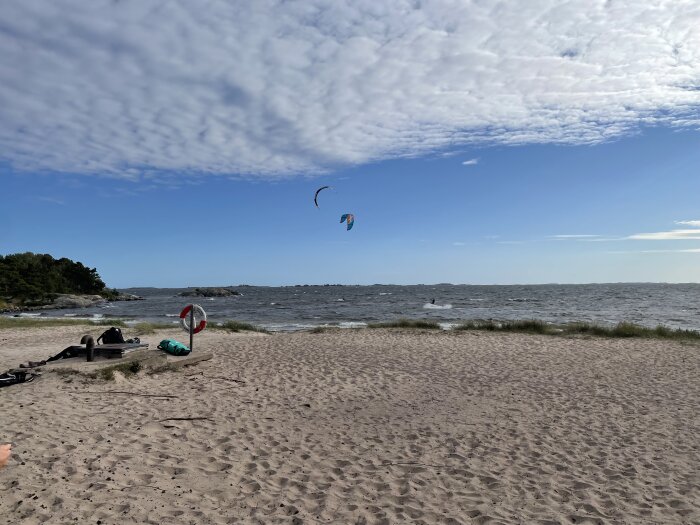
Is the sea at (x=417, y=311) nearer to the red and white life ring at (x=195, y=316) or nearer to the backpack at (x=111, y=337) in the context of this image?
the red and white life ring at (x=195, y=316)

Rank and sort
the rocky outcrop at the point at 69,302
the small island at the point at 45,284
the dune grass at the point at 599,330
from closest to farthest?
the dune grass at the point at 599,330 → the small island at the point at 45,284 → the rocky outcrop at the point at 69,302

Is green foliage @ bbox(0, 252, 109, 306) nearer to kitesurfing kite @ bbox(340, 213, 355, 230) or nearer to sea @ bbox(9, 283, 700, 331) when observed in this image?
sea @ bbox(9, 283, 700, 331)

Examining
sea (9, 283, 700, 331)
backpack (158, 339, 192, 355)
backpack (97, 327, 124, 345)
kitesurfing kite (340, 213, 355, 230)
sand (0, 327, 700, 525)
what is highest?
kitesurfing kite (340, 213, 355, 230)

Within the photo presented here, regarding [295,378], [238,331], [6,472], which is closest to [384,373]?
[295,378]

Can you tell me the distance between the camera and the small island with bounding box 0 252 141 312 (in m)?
52.6

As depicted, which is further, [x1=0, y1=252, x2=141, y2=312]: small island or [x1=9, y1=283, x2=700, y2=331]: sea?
[x1=0, y1=252, x2=141, y2=312]: small island

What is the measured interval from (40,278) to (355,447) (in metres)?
65.4

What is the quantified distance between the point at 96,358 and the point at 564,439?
9.04 metres

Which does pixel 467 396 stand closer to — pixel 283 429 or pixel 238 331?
pixel 283 429

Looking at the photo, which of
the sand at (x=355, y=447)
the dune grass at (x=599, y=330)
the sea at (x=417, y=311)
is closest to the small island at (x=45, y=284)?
the sea at (x=417, y=311)

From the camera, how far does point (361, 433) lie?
21.0ft

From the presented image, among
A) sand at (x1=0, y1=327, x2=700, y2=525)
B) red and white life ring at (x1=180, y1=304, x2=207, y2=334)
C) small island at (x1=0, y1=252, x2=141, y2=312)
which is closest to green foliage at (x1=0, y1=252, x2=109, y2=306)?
small island at (x1=0, y1=252, x2=141, y2=312)

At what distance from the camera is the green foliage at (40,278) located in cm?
5306

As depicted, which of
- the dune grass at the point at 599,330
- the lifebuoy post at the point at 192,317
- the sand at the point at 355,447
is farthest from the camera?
the dune grass at the point at 599,330
